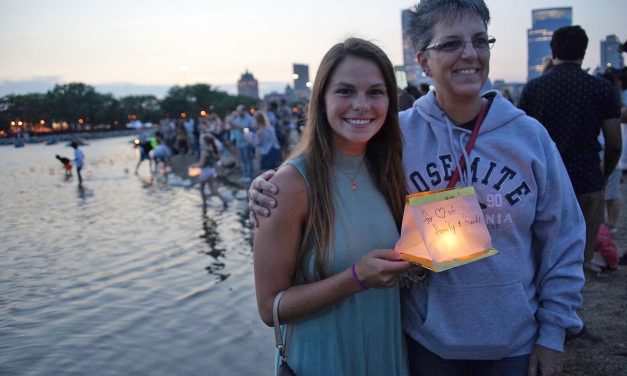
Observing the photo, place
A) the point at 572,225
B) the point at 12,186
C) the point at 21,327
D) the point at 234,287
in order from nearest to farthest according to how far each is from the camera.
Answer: the point at 572,225
the point at 21,327
the point at 234,287
the point at 12,186

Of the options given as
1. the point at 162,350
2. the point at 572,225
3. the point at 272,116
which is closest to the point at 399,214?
the point at 572,225

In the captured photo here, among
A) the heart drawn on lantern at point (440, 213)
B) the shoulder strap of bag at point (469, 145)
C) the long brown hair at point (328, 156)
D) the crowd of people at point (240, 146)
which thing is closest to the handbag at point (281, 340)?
the long brown hair at point (328, 156)

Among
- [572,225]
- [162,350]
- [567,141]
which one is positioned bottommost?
[162,350]

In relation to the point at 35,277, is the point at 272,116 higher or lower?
higher

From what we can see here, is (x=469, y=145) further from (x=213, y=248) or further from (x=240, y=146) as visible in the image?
(x=240, y=146)

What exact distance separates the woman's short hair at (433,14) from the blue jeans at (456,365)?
1.34 m

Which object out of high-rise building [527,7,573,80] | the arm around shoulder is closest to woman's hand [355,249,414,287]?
the arm around shoulder

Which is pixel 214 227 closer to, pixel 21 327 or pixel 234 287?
pixel 234 287

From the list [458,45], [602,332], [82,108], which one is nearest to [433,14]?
[458,45]

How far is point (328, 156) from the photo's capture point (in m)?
2.09

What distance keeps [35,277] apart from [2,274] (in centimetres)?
65

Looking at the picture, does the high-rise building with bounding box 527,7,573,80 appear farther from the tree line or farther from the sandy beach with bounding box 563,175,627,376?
the sandy beach with bounding box 563,175,627,376

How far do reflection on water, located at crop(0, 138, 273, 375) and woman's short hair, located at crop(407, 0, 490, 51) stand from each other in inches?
128

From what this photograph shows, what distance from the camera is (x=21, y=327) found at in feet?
18.1
